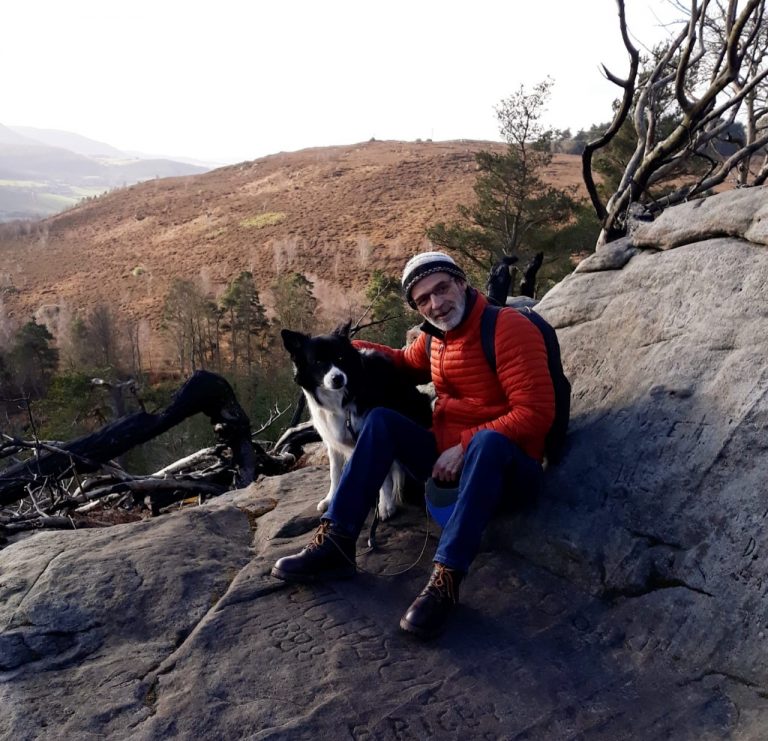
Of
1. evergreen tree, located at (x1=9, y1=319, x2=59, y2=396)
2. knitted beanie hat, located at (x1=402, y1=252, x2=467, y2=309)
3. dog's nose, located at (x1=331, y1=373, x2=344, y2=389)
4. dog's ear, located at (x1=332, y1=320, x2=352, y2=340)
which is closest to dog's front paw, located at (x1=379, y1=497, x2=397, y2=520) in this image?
dog's nose, located at (x1=331, y1=373, x2=344, y2=389)

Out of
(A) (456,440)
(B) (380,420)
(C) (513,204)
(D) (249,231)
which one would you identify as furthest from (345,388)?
(D) (249,231)

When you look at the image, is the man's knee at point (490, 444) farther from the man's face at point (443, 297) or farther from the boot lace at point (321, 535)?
the boot lace at point (321, 535)

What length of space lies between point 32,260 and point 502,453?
58236 millimetres

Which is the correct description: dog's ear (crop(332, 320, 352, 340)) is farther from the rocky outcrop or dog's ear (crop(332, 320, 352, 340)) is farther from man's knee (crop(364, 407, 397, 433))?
the rocky outcrop

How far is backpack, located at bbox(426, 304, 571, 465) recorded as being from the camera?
11.2 ft

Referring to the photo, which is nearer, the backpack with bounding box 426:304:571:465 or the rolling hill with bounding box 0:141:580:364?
the backpack with bounding box 426:304:571:465

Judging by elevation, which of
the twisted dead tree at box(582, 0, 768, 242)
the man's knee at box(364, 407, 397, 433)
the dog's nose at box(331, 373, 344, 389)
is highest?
the twisted dead tree at box(582, 0, 768, 242)

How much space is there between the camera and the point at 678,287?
409cm

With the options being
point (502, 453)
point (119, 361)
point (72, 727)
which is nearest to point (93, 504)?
point (72, 727)

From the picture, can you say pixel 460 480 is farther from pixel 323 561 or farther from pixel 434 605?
pixel 323 561

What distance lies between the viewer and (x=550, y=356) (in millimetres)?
3449

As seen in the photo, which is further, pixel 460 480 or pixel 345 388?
pixel 345 388

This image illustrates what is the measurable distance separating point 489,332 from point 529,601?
56.6 inches

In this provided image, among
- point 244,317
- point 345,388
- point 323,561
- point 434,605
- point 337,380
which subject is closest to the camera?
point 434,605
